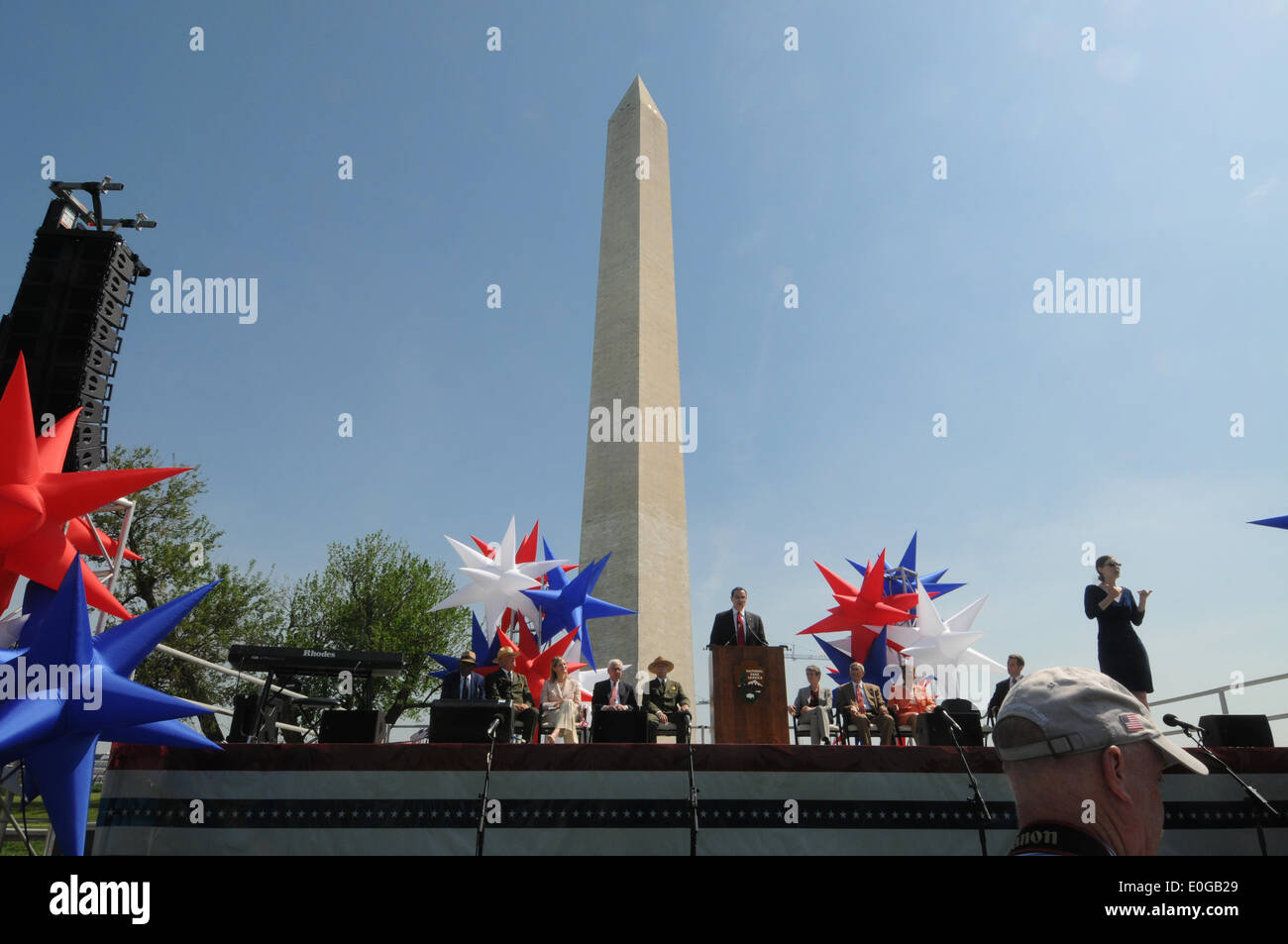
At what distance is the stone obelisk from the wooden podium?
8226 millimetres

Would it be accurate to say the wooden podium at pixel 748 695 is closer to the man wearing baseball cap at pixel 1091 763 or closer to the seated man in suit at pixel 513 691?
the seated man in suit at pixel 513 691

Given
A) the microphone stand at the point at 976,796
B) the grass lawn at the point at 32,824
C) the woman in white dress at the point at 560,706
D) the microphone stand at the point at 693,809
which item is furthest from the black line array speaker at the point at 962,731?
the grass lawn at the point at 32,824

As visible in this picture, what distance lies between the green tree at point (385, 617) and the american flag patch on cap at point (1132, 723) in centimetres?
2941

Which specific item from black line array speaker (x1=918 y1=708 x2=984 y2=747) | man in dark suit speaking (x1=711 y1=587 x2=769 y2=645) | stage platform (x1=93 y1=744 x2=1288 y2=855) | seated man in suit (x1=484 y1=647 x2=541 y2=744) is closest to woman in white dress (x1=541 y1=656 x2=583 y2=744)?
seated man in suit (x1=484 y1=647 x2=541 y2=744)

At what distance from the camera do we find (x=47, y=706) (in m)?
4.77

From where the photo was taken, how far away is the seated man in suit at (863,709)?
31.1ft

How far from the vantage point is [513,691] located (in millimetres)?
10156

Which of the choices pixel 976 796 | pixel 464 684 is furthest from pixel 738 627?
pixel 976 796

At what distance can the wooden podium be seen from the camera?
26.1 feet

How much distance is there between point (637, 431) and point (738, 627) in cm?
882

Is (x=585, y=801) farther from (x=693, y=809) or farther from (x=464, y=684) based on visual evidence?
(x=464, y=684)

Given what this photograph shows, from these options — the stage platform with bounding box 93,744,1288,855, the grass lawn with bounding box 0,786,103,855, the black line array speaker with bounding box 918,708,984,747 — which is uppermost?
the black line array speaker with bounding box 918,708,984,747

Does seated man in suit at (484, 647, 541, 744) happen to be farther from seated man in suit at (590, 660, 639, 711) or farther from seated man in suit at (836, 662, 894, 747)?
seated man in suit at (836, 662, 894, 747)
